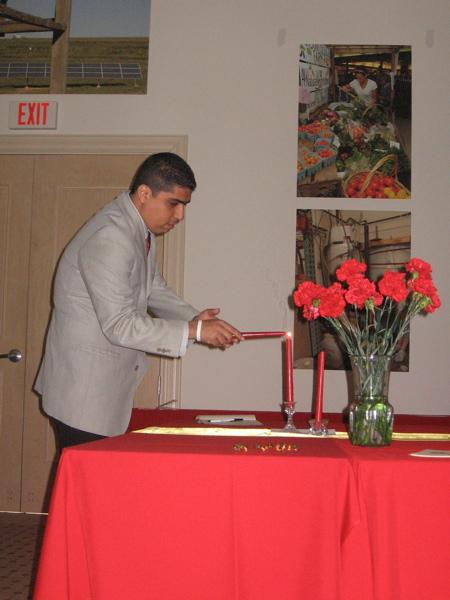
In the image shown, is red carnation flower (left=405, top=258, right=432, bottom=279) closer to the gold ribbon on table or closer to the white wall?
the gold ribbon on table

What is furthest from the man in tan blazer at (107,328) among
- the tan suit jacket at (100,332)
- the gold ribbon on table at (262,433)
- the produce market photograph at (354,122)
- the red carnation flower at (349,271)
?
the produce market photograph at (354,122)

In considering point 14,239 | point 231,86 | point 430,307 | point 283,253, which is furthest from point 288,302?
point 430,307

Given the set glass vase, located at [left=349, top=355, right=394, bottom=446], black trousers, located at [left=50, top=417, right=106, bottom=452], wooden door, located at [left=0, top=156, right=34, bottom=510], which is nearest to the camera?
glass vase, located at [left=349, top=355, right=394, bottom=446]

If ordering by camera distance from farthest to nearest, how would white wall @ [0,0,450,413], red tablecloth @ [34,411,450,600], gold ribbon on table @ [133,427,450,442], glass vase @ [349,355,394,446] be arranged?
white wall @ [0,0,450,413] < gold ribbon on table @ [133,427,450,442] < glass vase @ [349,355,394,446] < red tablecloth @ [34,411,450,600]

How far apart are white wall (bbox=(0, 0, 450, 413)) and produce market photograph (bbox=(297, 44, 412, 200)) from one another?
5cm

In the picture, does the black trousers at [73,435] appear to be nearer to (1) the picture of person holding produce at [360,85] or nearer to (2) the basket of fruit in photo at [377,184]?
(2) the basket of fruit in photo at [377,184]

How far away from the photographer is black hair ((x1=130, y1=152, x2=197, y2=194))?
2.27 m

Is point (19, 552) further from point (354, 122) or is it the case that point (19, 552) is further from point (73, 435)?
point (354, 122)

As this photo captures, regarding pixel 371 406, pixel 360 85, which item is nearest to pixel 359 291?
pixel 371 406

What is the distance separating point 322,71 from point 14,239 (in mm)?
2027

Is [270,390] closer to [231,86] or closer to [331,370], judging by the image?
[331,370]

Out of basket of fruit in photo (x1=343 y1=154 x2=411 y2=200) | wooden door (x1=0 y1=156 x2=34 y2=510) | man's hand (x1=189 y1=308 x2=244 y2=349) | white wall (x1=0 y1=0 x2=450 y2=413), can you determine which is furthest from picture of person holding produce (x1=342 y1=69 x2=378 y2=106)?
man's hand (x1=189 y1=308 x2=244 y2=349)

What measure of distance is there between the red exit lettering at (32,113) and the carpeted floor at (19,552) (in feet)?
→ 7.38

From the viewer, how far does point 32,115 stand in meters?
4.16
